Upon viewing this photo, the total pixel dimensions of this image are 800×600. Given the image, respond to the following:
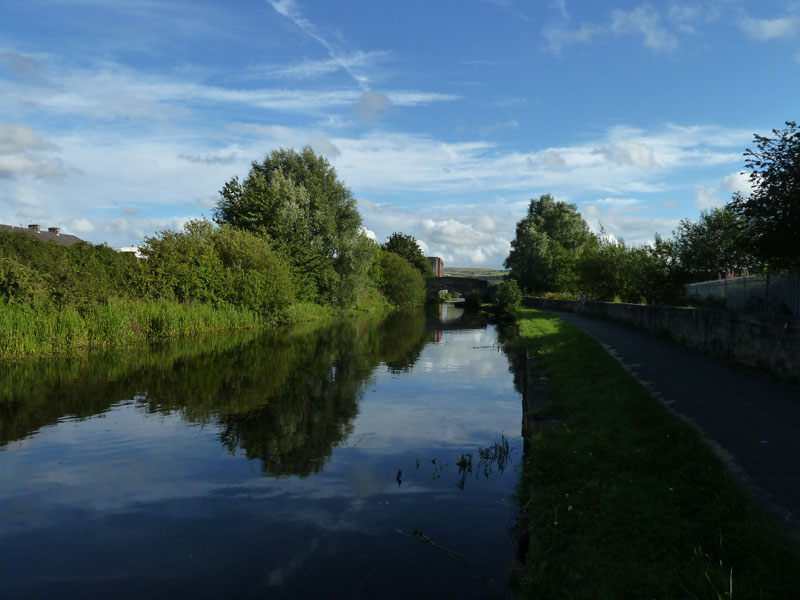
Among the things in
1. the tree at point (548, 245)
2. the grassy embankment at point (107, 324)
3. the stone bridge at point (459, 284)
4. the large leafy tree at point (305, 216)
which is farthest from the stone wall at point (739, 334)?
the stone bridge at point (459, 284)

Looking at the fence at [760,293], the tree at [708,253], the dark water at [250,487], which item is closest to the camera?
the dark water at [250,487]

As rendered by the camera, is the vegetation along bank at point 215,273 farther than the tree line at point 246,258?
No

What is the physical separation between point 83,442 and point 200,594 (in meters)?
5.20

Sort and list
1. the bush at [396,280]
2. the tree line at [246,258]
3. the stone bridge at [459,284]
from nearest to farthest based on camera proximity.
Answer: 1. the tree line at [246,258]
2. the bush at [396,280]
3. the stone bridge at [459,284]

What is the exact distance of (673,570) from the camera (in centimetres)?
373

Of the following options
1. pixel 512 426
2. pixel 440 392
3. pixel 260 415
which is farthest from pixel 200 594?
pixel 440 392

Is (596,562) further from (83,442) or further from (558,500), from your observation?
(83,442)

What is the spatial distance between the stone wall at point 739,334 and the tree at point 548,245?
38140 mm

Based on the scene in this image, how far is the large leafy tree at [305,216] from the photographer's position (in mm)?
37781

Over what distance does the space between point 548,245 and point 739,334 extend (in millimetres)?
51165

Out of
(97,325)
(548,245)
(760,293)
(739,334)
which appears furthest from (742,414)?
(548,245)

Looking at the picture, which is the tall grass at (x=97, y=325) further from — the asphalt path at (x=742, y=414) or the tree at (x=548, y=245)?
the tree at (x=548, y=245)

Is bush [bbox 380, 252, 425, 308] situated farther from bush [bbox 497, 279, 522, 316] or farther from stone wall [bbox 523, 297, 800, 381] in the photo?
stone wall [bbox 523, 297, 800, 381]

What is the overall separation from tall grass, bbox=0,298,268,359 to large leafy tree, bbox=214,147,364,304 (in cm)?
1266
